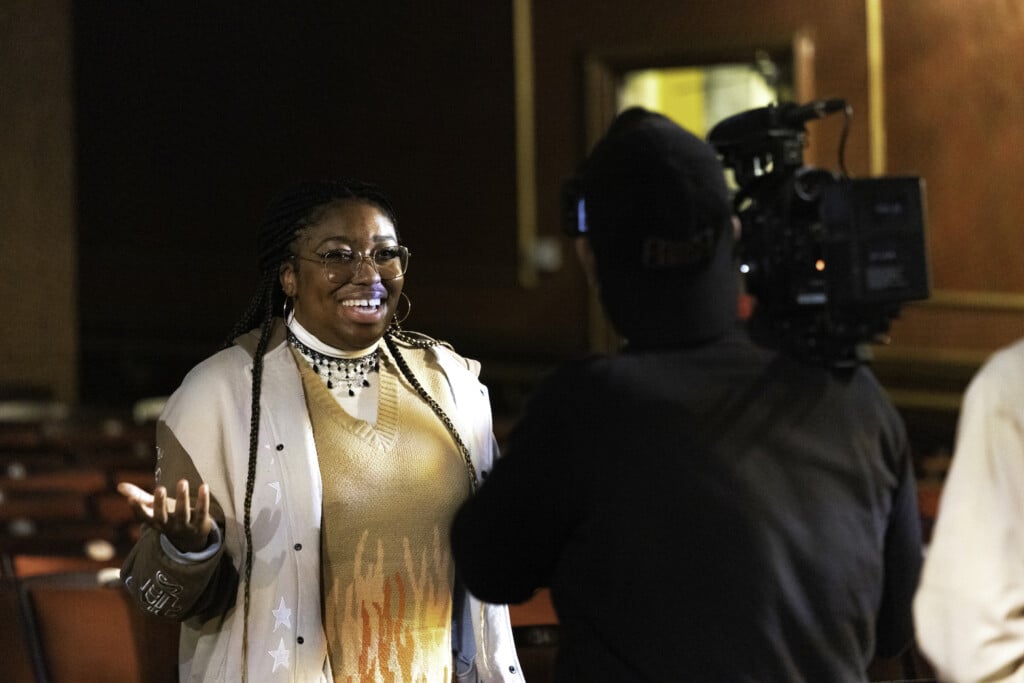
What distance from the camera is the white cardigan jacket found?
6.18 feet

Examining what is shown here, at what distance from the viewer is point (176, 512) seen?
1799 millimetres

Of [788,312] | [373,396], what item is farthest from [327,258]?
[788,312]

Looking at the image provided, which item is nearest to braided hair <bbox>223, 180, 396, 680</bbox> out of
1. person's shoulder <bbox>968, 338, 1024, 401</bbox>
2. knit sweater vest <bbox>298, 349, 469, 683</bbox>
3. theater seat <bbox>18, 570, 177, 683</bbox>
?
knit sweater vest <bbox>298, 349, 469, 683</bbox>

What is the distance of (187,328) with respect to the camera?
31.1ft

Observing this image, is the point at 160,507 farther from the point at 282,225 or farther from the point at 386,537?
the point at 282,225

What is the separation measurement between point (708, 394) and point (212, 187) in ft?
27.6

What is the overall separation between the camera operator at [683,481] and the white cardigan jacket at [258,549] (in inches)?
22.3

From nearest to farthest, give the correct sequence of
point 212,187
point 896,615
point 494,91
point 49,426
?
1. point 896,615
2. point 49,426
3. point 494,91
4. point 212,187

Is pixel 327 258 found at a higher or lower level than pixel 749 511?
higher

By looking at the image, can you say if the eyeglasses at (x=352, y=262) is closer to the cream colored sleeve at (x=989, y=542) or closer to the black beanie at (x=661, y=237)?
the black beanie at (x=661, y=237)

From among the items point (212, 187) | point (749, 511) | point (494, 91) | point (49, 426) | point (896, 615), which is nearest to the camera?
point (749, 511)

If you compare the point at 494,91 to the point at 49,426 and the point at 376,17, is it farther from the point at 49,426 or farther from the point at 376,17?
the point at 49,426

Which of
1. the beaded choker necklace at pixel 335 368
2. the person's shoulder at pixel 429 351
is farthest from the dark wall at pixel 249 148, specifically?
the beaded choker necklace at pixel 335 368

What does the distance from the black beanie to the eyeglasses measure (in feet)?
2.30
